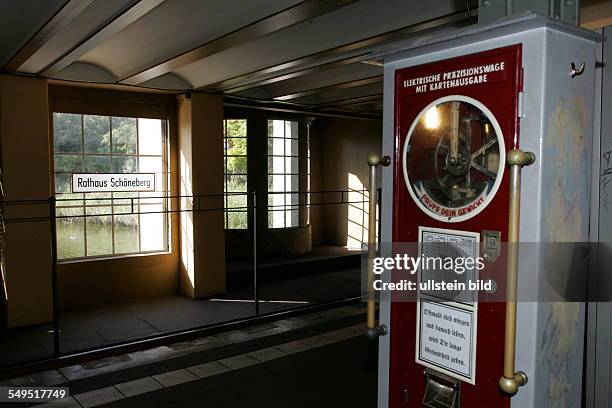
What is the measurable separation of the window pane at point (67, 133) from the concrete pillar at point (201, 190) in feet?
4.04

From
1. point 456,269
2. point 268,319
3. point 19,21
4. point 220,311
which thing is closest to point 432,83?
point 456,269

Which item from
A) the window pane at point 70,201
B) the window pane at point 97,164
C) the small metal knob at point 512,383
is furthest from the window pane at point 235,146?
the small metal knob at point 512,383

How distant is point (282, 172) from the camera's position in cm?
877

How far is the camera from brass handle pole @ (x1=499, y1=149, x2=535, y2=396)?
4.80ft

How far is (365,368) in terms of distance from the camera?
414 centimetres

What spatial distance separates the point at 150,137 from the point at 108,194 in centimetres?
95

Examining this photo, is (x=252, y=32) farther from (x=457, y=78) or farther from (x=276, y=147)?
(x=276, y=147)

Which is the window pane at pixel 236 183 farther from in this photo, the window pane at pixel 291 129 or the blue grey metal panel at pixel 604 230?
the blue grey metal panel at pixel 604 230

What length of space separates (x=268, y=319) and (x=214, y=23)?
3.15m

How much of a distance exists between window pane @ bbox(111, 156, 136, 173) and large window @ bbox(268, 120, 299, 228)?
2.50 m

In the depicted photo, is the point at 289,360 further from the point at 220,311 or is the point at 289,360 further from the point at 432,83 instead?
the point at 432,83

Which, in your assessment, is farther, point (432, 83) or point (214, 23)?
point (214, 23)

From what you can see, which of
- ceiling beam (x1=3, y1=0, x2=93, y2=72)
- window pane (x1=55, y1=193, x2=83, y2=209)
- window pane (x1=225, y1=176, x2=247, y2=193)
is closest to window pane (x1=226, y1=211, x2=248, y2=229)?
window pane (x1=225, y1=176, x2=247, y2=193)

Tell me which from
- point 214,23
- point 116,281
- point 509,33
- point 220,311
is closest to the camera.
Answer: point 509,33
